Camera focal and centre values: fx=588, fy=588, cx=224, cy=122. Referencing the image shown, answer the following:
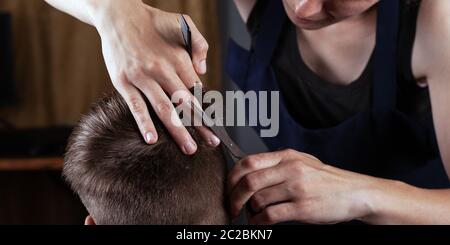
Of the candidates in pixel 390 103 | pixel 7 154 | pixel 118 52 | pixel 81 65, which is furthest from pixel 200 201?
pixel 81 65

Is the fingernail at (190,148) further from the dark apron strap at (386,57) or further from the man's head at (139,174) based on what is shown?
the dark apron strap at (386,57)

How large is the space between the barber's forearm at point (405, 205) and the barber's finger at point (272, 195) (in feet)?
0.35

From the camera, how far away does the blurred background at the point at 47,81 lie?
6.02 feet

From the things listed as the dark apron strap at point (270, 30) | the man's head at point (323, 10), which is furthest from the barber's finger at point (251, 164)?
the dark apron strap at point (270, 30)

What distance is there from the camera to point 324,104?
103 cm

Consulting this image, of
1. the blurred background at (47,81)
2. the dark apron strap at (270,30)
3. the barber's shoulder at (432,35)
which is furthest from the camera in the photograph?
the blurred background at (47,81)

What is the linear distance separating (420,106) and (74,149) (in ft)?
1.86

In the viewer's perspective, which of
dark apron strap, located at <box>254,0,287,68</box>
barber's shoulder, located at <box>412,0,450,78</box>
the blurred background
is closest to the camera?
barber's shoulder, located at <box>412,0,450,78</box>

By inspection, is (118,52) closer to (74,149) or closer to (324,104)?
(74,149)

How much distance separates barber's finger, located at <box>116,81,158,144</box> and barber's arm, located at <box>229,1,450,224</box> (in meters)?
0.11

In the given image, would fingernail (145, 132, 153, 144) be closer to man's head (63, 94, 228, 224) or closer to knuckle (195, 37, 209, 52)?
man's head (63, 94, 228, 224)

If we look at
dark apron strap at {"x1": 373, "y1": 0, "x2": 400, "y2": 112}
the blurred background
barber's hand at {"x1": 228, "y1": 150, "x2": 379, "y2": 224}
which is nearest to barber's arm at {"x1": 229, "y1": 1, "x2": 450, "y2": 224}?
barber's hand at {"x1": 228, "y1": 150, "x2": 379, "y2": 224}

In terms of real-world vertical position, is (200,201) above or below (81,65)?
above

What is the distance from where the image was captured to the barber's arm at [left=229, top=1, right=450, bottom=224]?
68 centimetres
